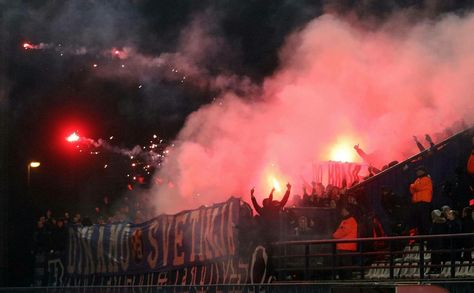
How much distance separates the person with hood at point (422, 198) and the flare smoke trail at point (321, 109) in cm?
398

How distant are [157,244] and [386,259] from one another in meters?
4.12

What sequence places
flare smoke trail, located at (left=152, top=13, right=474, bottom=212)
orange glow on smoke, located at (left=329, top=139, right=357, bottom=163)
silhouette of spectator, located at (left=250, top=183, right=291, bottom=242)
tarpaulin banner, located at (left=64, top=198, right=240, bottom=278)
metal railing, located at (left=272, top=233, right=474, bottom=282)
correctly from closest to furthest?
metal railing, located at (left=272, top=233, right=474, bottom=282) → silhouette of spectator, located at (left=250, top=183, right=291, bottom=242) → tarpaulin banner, located at (left=64, top=198, right=240, bottom=278) → flare smoke trail, located at (left=152, top=13, right=474, bottom=212) → orange glow on smoke, located at (left=329, top=139, right=357, bottom=163)

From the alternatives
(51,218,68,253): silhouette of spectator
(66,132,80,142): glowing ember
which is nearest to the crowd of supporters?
(51,218,68,253): silhouette of spectator

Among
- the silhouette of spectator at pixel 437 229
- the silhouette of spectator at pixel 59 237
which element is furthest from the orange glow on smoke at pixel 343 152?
the silhouette of spectator at pixel 437 229

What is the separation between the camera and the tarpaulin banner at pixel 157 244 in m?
12.3

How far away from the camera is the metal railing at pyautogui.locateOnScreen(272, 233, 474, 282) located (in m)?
9.82

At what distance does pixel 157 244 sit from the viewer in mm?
13984

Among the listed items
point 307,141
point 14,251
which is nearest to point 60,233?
point 14,251

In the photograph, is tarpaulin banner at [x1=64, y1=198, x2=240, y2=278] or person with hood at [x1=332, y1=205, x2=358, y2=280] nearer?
person with hood at [x1=332, y1=205, x2=358, y2=280]

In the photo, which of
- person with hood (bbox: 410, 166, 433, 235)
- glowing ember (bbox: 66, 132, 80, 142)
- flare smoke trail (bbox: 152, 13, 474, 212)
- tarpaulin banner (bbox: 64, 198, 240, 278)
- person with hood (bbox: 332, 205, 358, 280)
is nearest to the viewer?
person with hood (bbox: 410, 166, 433, 235)

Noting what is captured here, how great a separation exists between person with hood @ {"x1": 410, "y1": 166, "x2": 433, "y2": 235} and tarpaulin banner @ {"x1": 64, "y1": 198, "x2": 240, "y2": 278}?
261 centimetres

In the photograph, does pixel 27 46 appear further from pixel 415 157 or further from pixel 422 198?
pixel 422 198

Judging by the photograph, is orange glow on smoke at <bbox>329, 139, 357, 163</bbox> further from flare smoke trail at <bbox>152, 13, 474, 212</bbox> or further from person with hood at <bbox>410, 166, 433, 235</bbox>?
person with hood at <bbox>410, 166, 433, 235</bbox>

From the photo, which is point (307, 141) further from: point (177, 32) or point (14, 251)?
point (14, 251)
